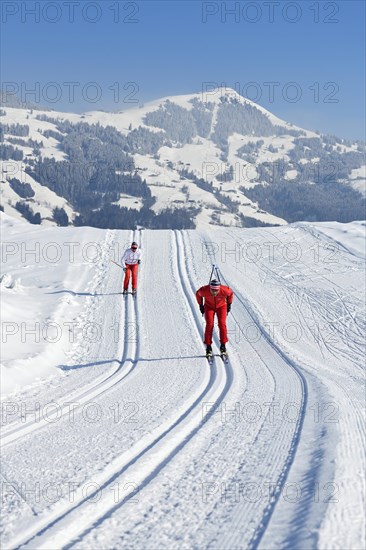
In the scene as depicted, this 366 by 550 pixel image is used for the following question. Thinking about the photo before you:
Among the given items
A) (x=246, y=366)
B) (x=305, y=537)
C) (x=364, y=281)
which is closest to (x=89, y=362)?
(x=246, y=366)

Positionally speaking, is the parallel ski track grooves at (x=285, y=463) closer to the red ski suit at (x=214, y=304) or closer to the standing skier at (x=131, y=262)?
the red ski suit at (x=214, y=304)

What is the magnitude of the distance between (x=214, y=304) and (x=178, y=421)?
4485 millimetres

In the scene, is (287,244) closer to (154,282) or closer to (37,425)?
(154,282)

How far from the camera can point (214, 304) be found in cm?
1053

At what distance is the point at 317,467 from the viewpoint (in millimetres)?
4586

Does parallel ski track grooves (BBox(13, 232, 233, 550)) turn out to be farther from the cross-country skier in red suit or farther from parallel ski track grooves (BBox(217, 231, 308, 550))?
the cross-country skier in red suit

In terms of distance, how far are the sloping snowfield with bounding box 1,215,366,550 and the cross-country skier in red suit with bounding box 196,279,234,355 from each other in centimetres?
52

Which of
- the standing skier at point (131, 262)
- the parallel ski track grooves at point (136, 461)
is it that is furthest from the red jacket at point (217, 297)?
the standing skier at point (131, 262)

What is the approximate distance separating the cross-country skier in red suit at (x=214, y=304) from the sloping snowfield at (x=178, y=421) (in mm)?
Result: 520

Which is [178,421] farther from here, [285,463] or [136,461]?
[285,463]

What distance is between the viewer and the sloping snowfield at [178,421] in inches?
146

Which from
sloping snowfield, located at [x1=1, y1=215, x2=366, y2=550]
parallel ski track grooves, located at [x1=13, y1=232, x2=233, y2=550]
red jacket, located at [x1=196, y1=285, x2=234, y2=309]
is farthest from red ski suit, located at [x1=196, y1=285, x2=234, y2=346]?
parallel ski track grooves, located at [x1=13, y1=232, x2=233, y2=550]

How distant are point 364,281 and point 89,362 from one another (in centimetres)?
1440

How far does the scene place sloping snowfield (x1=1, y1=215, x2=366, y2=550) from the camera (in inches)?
146
